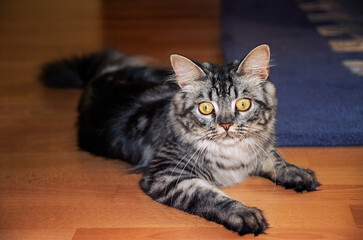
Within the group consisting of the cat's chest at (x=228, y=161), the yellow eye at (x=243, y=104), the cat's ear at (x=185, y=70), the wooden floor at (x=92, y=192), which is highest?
the cat's ear at (x=185, y=70)

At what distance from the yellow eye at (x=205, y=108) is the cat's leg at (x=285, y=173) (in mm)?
362

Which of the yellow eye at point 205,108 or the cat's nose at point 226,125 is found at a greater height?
the yellow eye at point 205,108

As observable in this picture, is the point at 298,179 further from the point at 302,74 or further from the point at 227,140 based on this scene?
the point at 302,74

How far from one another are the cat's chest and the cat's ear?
27cm

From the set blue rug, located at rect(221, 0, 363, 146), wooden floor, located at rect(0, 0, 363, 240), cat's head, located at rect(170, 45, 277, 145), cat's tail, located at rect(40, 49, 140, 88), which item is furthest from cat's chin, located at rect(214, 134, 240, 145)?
cat's tail, located at rect(40, 49, 140, 88)

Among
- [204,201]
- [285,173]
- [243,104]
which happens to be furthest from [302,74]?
[204,201]

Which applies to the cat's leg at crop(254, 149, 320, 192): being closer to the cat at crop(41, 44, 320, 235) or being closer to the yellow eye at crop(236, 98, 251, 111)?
the cat at crop(41, 44, 320, 235)

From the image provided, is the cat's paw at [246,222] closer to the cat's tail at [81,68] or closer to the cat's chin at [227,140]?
the cat's chin at [227,140]

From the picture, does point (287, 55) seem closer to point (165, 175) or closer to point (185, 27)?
point (185, 27)

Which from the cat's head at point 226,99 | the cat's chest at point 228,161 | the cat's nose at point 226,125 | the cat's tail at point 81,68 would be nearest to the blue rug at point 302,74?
the cat's chest at point 228,161

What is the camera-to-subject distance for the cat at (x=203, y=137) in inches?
65.5

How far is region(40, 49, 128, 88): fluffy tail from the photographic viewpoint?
2803 millimetres

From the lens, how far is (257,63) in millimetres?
1720

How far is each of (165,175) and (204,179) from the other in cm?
15
